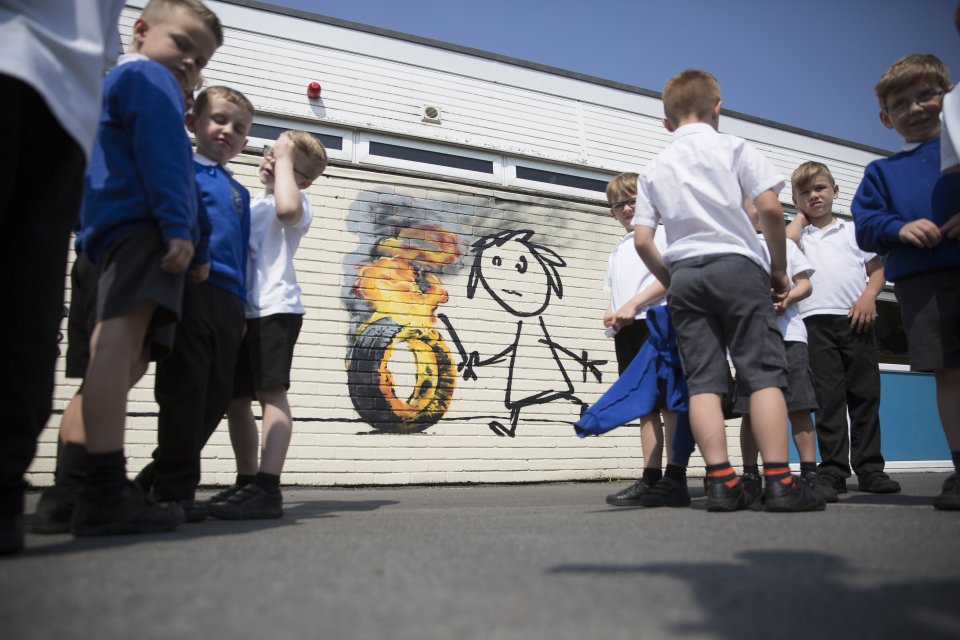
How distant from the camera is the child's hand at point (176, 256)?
2.02 meters

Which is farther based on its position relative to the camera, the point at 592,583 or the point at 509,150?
the point at 509,150

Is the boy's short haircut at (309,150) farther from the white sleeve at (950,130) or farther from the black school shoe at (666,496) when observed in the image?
the white sleeve at (950,130)

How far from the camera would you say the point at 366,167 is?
6445 mm

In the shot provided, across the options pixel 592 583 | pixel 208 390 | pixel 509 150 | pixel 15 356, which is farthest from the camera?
pixel 509 150

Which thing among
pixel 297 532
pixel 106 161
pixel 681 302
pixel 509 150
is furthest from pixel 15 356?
pixel 509 150

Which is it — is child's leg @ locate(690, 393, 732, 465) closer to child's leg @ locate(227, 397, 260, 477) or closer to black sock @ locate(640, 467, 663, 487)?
black sock @ locate(640, 467, 663, 487)

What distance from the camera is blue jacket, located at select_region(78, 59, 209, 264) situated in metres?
2.04

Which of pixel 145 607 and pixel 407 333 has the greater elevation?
pixel 407 333

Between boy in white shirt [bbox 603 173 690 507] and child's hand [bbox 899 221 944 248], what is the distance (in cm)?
103

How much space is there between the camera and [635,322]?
361 centimetres

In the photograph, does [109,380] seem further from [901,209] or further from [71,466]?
[901,209]

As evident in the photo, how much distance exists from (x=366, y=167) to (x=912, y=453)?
711 centimetres

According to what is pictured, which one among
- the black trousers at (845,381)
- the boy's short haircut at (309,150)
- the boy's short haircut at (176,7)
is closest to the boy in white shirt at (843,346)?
the black trousers at (845,381)

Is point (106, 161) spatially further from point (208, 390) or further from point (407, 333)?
point (407, 333)
